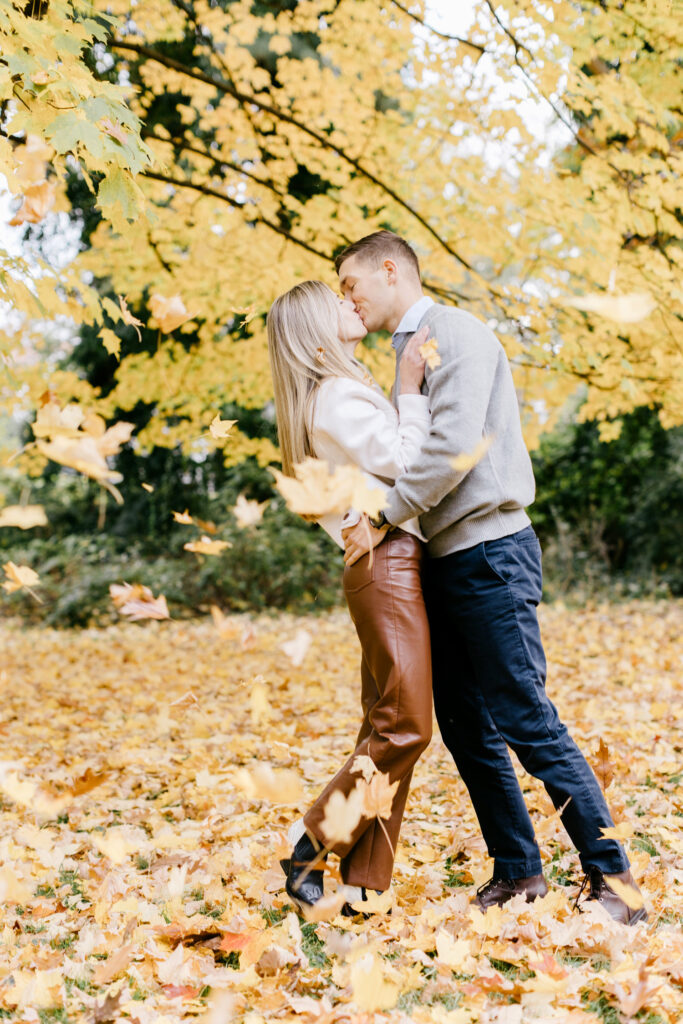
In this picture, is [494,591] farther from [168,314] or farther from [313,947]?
[168,314]

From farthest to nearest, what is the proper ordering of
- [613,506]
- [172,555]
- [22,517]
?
[172,555] < [613,506] < [22,517]

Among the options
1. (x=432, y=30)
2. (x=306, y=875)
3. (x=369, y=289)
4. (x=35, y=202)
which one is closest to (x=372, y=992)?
(x=306, y=875)

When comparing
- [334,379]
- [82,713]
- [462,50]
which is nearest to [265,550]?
[82,713]

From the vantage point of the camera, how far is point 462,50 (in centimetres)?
446

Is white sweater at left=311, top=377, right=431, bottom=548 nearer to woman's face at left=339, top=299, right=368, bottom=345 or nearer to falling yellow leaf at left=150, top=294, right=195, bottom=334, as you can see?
woman's face at left=339, top=299, right=368, bottom=345

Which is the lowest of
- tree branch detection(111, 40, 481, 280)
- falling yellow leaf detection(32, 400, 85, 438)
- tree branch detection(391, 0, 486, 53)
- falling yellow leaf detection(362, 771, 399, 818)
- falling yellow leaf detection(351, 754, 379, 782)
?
falling yellow leaf detection(362, 771, 399, 818)

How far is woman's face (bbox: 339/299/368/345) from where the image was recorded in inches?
89.0

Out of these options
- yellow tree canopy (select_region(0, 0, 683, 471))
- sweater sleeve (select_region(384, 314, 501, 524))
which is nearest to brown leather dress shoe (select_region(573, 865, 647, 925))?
sweater sleeve (select_region(384, 314, 501, 524))

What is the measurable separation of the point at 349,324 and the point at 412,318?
0.59 feet

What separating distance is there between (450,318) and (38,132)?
1.30 metres

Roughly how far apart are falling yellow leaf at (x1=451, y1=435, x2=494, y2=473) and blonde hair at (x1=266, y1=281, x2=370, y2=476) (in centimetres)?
38

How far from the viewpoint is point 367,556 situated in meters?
2.09

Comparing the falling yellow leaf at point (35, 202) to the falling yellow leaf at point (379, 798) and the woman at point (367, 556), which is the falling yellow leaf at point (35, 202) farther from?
the falling yellow leaf at point (379, 798)

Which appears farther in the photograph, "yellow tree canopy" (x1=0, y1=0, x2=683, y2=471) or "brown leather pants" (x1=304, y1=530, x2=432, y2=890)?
"yellow tree canopy" (x1=0, y1=0, x2=683, y2=471)
